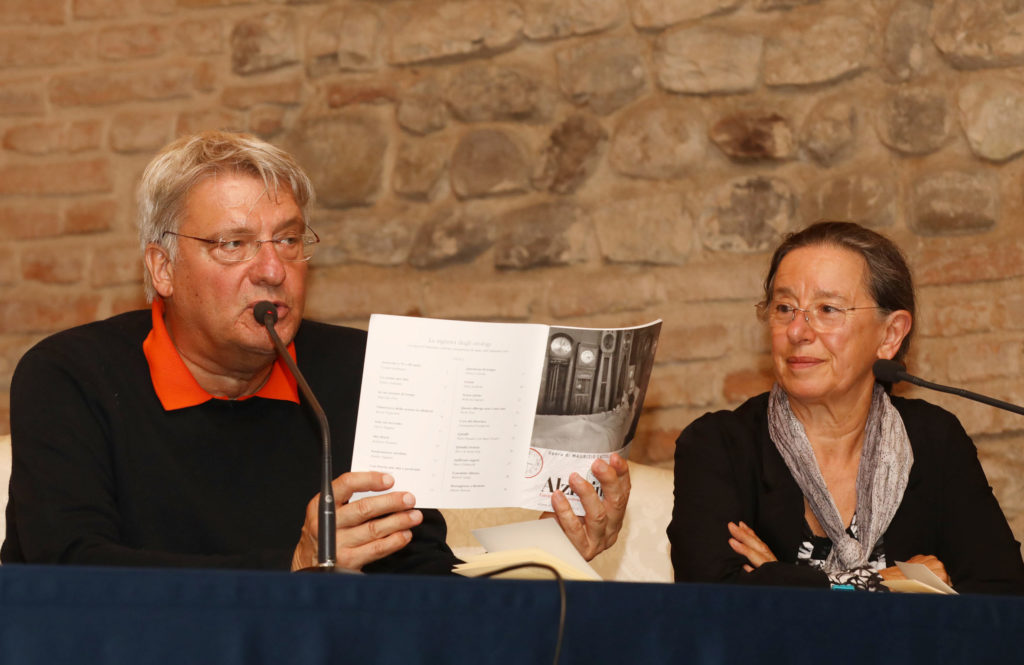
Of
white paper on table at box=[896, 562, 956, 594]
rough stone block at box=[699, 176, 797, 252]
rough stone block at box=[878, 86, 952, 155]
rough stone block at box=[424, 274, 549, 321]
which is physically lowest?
white paper on table at box=[896, 562, 956, 594]

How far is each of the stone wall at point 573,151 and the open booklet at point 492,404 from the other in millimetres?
1166

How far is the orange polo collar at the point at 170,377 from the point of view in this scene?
6.74 ft

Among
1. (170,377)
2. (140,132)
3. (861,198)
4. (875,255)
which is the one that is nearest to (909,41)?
(861,198)

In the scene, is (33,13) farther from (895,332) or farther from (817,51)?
(895,332)

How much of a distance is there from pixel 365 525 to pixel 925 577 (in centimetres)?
83

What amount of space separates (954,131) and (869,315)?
735 millimetres

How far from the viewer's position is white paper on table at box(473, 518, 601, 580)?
169cm

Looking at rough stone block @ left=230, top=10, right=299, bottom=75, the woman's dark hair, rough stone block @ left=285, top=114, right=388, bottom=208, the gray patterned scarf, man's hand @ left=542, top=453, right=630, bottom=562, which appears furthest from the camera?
rough stone block @ left=230, top=10, right=299, bottom=75

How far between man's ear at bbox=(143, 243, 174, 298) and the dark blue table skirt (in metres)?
1.11

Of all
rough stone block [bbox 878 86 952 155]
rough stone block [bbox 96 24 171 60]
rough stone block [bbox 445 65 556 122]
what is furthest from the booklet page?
rough stone block [bbox 96 24 171 60]

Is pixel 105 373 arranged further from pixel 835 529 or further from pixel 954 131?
pixel 954 131

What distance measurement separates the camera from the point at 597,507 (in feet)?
6.30

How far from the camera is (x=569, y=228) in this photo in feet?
10.1

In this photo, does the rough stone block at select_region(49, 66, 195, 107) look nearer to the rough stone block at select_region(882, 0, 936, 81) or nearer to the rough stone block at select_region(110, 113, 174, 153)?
the rough stone block at select_region(110, 113, 174, 153)
